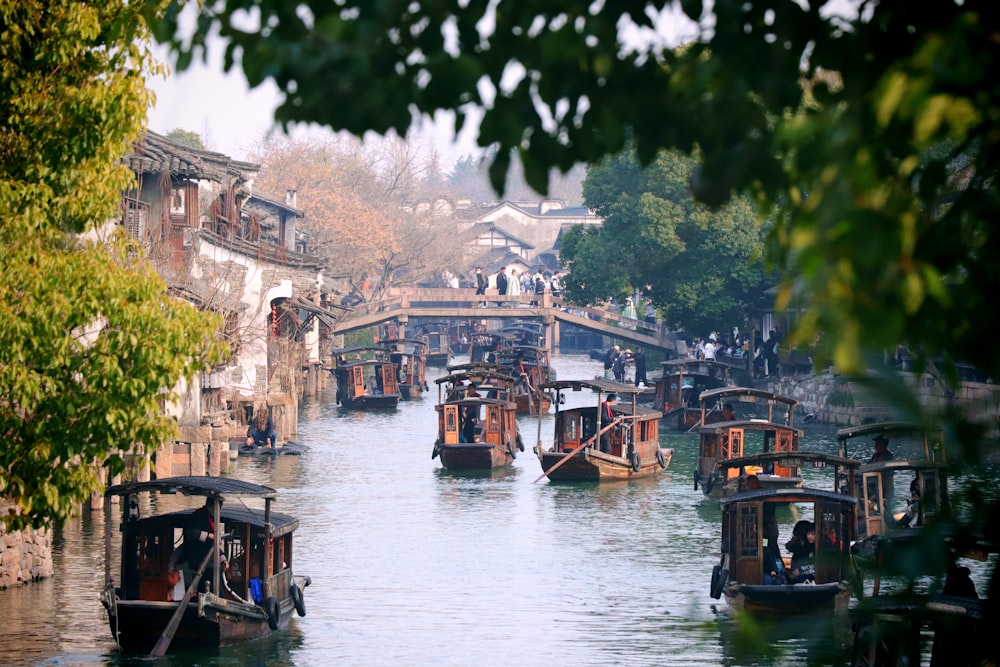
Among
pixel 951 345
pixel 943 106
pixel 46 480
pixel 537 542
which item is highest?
pixel 943 106

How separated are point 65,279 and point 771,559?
10.8 meters

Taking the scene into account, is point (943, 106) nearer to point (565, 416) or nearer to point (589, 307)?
point (565, 416)

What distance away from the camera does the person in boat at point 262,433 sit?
3512cm

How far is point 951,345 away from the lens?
461 cm

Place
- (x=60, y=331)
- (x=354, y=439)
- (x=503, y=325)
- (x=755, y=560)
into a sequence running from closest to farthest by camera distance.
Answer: (x=60, y=331) < (x=755, y=560) < (x=354, y=439) < (x=503, y=325)

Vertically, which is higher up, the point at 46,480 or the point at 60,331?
the point at 60,331

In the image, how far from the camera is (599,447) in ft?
107

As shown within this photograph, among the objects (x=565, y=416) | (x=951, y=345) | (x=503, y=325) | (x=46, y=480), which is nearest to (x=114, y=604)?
(x=46, y=480)

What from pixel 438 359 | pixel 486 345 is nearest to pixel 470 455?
pixel 486 345

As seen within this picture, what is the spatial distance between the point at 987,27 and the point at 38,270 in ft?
26.5

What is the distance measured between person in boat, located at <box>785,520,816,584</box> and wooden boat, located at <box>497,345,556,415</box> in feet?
81.5

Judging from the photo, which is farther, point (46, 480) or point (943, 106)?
point (46, 480)

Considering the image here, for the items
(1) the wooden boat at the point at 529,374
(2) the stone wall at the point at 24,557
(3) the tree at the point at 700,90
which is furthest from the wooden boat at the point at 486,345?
(3) the tree at the point at 700,90

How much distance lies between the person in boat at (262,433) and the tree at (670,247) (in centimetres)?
1547
